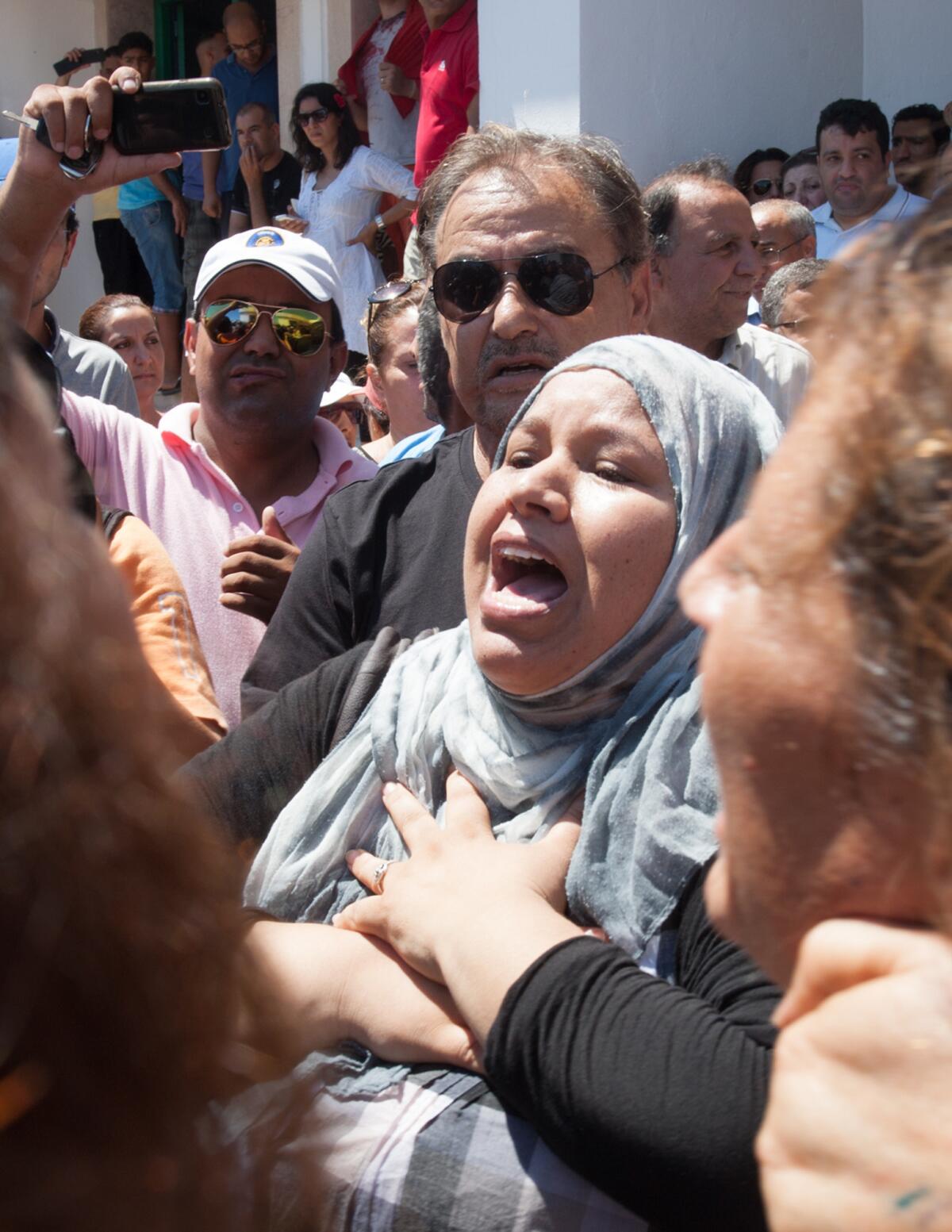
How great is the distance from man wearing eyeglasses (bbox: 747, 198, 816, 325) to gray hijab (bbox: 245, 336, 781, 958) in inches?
176

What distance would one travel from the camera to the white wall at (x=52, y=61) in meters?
11.2

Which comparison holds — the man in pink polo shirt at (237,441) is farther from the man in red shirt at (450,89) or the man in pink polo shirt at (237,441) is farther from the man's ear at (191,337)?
the man in red shirt at (450,89)

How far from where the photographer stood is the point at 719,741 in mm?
890

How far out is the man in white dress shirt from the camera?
14.1 ft

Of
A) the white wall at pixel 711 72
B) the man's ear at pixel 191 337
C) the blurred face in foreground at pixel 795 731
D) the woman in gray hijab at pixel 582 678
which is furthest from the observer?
the white wall at pixel 711 72

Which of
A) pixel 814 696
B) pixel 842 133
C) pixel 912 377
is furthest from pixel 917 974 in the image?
pixel 842 133

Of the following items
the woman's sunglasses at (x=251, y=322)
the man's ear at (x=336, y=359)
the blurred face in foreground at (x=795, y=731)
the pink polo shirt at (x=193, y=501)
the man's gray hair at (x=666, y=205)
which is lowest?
the pink polo shirt at (x=193, y=501)

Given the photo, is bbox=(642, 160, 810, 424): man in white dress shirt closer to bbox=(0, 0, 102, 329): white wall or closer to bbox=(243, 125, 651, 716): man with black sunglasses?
bbox=(243, 125, 651, 716): man with black sunglasses

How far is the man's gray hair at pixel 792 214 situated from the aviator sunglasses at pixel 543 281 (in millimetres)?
3628

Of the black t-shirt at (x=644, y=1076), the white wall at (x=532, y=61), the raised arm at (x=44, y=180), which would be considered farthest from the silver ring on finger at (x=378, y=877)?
the white wall at (x=532, y=61)

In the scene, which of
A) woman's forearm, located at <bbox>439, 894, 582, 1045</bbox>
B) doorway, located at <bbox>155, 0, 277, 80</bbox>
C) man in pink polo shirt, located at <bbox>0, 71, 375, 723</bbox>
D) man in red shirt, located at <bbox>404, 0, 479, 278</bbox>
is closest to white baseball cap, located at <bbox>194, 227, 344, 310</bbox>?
man in pink polo shirt, located at <bbox>0, 71, 375, 723</bbox>

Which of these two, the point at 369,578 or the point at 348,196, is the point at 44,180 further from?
the point at 348,196

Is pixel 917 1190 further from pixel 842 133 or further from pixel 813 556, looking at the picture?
pixel 842 133

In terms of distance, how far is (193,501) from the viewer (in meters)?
3.29
